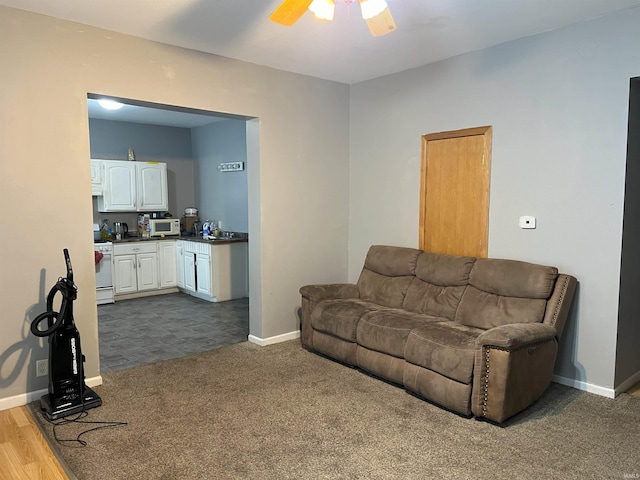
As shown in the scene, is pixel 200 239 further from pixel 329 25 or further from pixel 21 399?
pixel 329 25

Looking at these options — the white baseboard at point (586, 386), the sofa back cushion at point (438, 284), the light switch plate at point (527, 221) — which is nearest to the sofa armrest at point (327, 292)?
the sofa back cushion at point (438, 284)

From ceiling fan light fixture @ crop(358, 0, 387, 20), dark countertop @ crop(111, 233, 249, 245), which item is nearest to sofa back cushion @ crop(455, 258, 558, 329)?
ceiling fan light fixture @ crop(358, 0, 387, 20)

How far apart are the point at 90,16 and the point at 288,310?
9.74 ft

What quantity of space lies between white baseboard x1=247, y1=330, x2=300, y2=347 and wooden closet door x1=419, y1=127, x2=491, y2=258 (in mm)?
1562

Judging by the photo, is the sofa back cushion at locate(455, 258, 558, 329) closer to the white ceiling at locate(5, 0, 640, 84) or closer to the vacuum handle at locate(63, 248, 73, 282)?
the white ceiling at locate(5, 0, 640, 84)

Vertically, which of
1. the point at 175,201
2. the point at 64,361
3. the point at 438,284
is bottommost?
the point at 64,361

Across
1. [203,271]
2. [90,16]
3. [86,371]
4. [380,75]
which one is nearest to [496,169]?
[380,75]

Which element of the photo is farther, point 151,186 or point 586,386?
point 151,186

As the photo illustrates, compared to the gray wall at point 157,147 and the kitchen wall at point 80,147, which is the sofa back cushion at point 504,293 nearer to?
the kitchen wall at point 80,147

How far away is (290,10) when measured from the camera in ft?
7.58

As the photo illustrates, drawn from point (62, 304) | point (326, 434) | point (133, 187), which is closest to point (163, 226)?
point (133, 187)

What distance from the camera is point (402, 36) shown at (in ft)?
11.4

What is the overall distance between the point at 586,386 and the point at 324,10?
3.13 metres

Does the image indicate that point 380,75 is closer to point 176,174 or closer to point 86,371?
point 86,371
